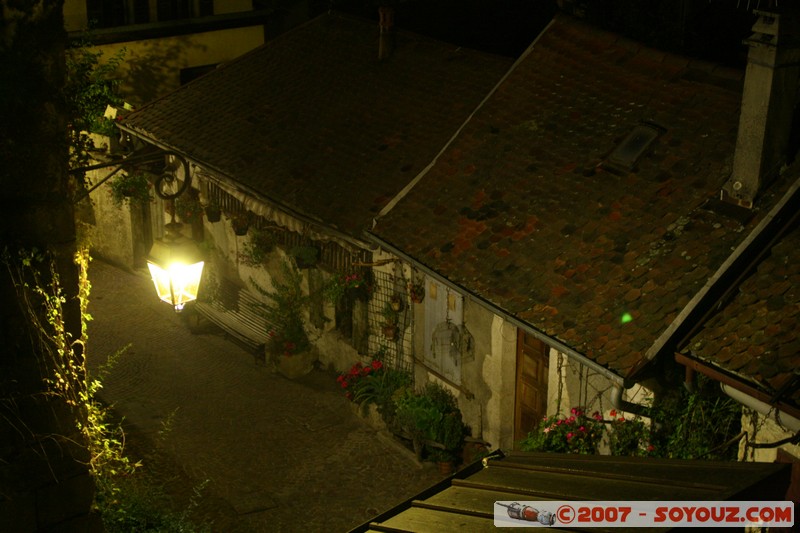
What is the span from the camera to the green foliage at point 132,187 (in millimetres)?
17531

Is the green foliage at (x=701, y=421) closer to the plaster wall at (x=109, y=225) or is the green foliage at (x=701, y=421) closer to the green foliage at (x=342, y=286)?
the green foliage at (x=342, y=286)

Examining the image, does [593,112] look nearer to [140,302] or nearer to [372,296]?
[372,296]

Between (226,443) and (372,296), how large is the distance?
281 centimetres

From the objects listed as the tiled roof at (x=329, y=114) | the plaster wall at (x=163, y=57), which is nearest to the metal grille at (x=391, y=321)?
the tiled roof at (x=329, y=114)

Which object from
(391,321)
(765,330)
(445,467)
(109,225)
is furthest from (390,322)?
(109,225)

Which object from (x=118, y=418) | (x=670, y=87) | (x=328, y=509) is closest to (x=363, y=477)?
(x=328, y=509)

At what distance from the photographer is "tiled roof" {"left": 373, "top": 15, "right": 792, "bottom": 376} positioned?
9.30 metres

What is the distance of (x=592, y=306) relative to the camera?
377 inches

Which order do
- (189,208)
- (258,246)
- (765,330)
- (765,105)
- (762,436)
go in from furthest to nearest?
(189,208) → (258,246) → (765,105) → (762,436) → (765,330)

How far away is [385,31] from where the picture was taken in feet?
51.8

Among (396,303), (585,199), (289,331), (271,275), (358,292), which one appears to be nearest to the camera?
(585,199)

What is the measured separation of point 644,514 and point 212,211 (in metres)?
11.0

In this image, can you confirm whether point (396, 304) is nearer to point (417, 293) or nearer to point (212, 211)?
point (417, 293)

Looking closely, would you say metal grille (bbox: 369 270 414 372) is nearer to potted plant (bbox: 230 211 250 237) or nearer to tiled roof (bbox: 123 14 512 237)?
tiled roof (bbox: 123 14 512 237)
